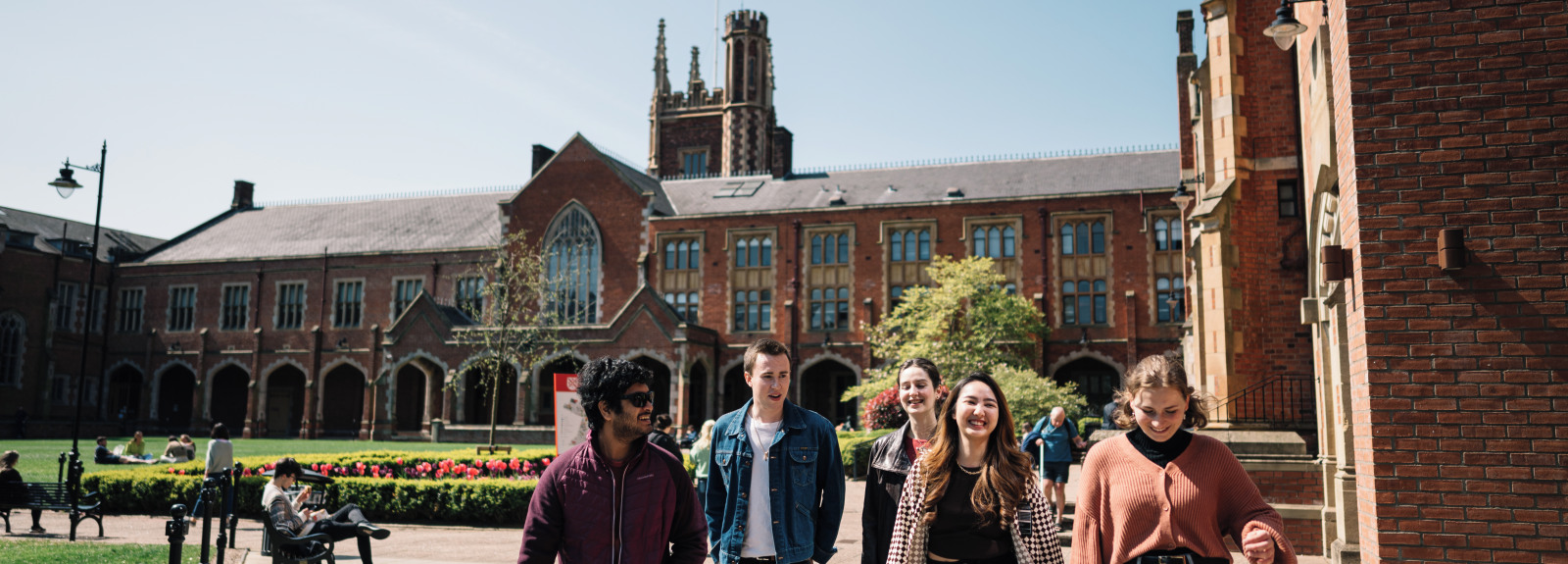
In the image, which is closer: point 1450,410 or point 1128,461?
point 1128,461

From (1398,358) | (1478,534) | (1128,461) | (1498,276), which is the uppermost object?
(1498,276)

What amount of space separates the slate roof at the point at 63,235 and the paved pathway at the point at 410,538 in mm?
35952

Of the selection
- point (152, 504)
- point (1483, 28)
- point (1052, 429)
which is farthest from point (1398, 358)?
point (152, 504)

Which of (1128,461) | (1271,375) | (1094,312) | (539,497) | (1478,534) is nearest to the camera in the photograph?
(539,497)

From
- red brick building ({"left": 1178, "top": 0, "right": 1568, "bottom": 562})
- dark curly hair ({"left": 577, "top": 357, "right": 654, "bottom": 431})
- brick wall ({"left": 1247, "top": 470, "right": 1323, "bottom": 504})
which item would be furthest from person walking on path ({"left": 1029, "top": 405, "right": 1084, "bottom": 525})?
dark curly hair ({"left": 577, "top": 357, "right": 654, "bottom": 431})

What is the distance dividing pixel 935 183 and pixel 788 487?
3547cm

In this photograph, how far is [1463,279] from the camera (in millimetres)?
5676

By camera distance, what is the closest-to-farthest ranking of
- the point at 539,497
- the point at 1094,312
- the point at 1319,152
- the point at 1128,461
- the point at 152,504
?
the point at 539,497 < the point at 1128,461 < the point at 1319,152 < the point at 152,504 < the point at 1094,312

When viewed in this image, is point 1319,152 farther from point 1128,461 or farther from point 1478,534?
point 1128,461

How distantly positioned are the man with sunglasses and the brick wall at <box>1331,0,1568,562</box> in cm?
425

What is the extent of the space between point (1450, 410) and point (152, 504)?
1596 centimetres

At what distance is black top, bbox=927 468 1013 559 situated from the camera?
13.3 feet

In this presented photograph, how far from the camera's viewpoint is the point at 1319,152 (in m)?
9.03

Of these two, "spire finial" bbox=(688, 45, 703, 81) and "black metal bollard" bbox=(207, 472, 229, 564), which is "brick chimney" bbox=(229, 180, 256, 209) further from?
"black metal bollard" bbox=(207, 472, 229, 564)
